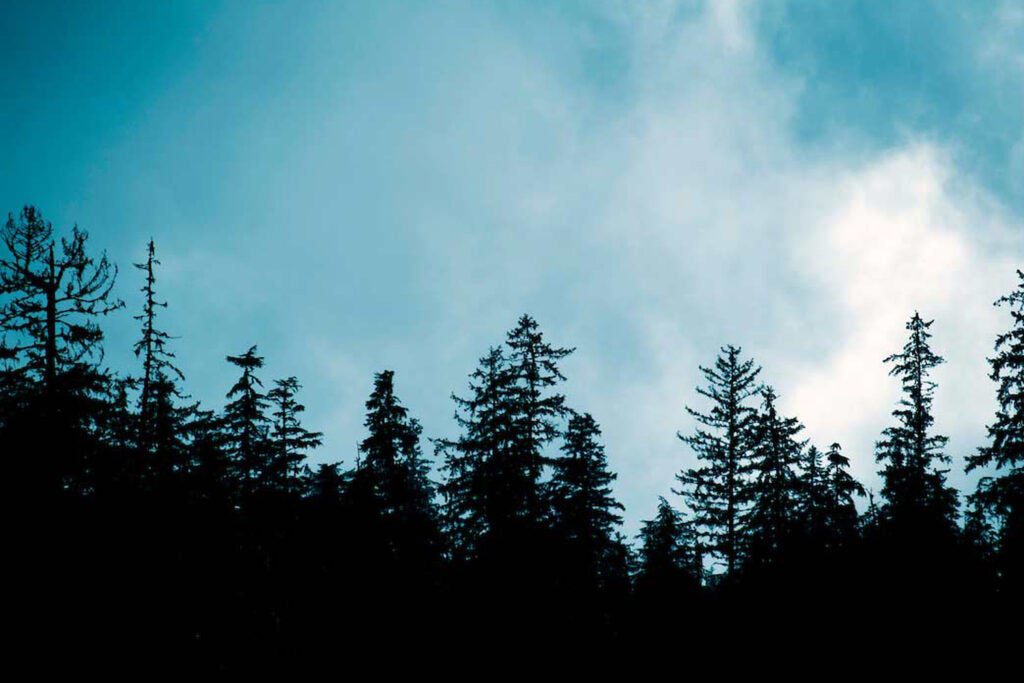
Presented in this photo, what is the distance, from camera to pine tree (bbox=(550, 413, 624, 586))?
24859mm

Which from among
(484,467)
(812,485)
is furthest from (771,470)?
(484,467)

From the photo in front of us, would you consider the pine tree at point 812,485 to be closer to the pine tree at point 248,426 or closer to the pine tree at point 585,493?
the pine tree at point 585,493

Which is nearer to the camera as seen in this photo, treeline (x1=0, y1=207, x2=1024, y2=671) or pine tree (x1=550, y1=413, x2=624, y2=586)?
treeline (x1=0, y1=207, x2=1024, y2=671)

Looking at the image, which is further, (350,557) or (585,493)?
(585,493)

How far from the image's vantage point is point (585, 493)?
87.6ft

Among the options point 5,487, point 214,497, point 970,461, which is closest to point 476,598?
point 214,497

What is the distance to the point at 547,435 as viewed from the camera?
25.2 m

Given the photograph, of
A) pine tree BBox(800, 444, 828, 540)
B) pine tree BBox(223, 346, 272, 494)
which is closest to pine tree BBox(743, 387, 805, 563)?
pine tree BBox(800, 444, 828, 540)

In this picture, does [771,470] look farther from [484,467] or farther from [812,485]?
[484,467]

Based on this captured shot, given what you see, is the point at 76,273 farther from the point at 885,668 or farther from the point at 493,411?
the point at 885,668

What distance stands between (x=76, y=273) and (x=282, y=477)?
45.4 feet

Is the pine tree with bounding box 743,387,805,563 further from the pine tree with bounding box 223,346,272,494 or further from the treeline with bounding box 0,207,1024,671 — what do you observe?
the pine tree with bounding box 223,346,272,494

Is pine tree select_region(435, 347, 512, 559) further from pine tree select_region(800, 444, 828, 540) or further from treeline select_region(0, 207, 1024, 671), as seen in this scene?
pine tree select_region(800, 444, 828, 540)

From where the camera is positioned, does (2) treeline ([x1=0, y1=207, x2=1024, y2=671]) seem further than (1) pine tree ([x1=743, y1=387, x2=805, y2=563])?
No
